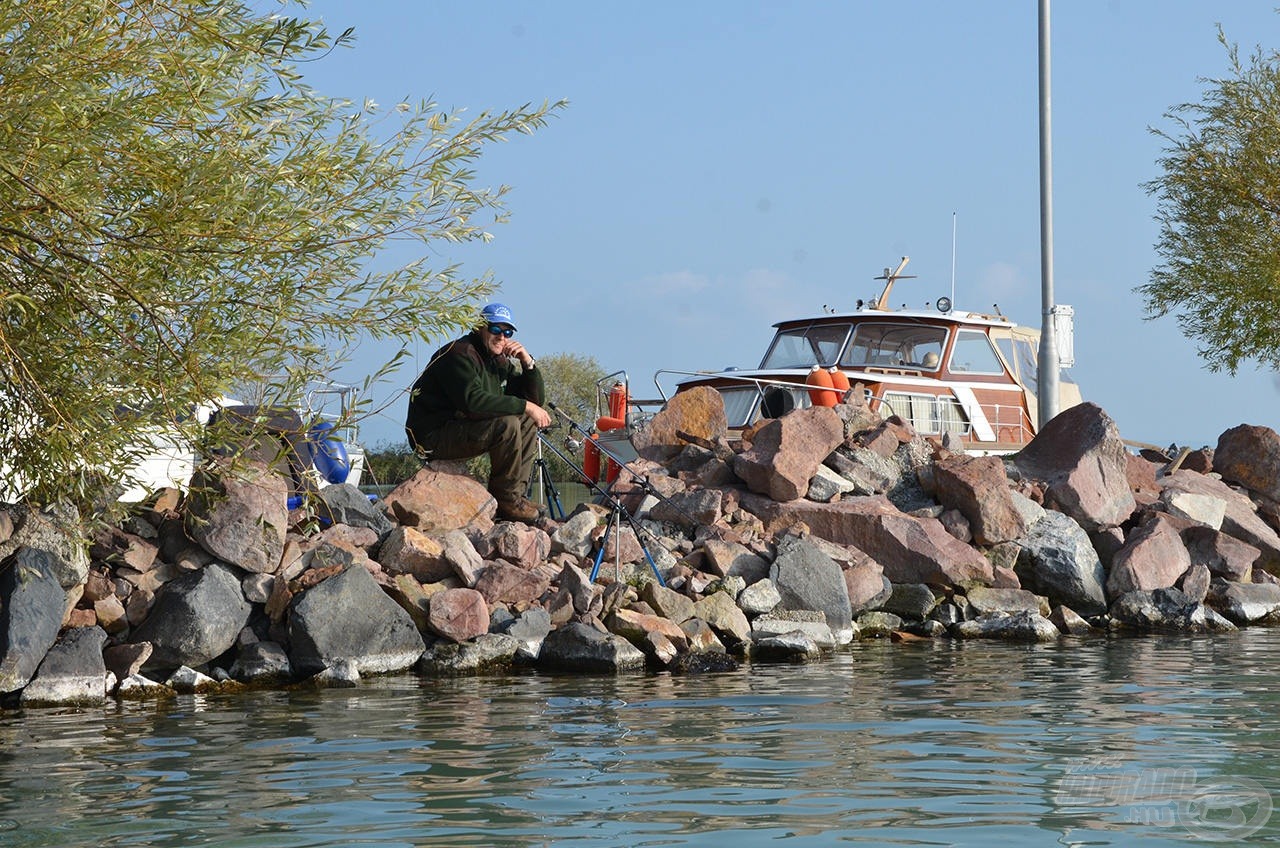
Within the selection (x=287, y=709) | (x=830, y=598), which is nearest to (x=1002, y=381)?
(x=830, y=598)

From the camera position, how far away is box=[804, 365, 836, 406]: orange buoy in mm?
18547

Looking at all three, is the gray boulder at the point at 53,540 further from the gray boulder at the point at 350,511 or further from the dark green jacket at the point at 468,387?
the dark green jacket at the point at 468,387

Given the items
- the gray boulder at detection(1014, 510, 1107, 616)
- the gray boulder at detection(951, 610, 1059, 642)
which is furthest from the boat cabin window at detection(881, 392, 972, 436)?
the gray boulder at detection(951, 610, 1059, 642)

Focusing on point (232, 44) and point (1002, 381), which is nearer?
point (232, 44)

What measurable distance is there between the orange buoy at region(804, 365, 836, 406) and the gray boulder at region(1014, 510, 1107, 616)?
4896 millimetres

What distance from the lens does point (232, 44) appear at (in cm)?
746

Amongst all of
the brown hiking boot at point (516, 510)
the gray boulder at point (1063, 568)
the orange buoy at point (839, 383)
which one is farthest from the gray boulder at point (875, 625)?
the orange buoy at point (839, 383)

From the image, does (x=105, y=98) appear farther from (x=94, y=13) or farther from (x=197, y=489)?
(x=197, y=489)

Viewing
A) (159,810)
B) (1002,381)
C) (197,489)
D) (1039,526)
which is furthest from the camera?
(1002,381)

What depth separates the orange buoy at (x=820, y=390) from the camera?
1855cm

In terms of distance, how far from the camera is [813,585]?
1182cm

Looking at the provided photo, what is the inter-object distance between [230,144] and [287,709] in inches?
122

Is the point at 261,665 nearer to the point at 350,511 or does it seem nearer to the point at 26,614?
the point at 26,614

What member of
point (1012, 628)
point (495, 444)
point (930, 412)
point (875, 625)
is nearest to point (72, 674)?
point (495, 444)
